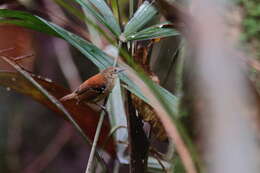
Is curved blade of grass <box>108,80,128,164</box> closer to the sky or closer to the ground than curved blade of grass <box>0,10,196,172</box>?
closer to the ground

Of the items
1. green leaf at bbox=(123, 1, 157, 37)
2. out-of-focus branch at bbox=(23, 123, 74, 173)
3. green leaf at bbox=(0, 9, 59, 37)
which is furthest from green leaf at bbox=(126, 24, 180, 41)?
Answer: out-of-focus branch at bbox=(23, 123, 74, 173)

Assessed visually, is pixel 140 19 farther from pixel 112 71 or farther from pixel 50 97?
pixel 50 97

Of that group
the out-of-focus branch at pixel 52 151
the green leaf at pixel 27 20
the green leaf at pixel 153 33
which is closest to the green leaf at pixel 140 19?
the green leaf at pixel 153 33

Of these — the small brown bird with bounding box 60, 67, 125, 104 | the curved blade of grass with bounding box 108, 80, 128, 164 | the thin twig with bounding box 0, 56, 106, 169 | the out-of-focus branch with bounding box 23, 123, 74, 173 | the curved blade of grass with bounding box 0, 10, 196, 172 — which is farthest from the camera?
the out-of-focus branch with bounding box 23, 123, 74, 173

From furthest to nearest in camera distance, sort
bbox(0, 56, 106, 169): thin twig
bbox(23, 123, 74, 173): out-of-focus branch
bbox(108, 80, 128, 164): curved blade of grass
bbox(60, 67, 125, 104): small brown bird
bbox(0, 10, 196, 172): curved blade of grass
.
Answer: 1. bbox(23, 123, 74, 173): out-of-focus branch
2. bbox(108, 80, 128, 164): curved blade of grass
3. bbox(60, 67, 125, 104): small brown bird
4. bbox(0, 56, 106, 169): thin twig
5. bbox(0, 10, 196, 172): curved blade of grass

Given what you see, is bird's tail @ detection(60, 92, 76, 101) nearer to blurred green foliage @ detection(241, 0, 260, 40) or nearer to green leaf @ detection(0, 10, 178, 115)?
green leaf @ detection(0, 10, 178, 115)

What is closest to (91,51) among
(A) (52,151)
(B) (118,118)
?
(B) (118,118)

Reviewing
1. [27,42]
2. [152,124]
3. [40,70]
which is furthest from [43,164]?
[152,124]
